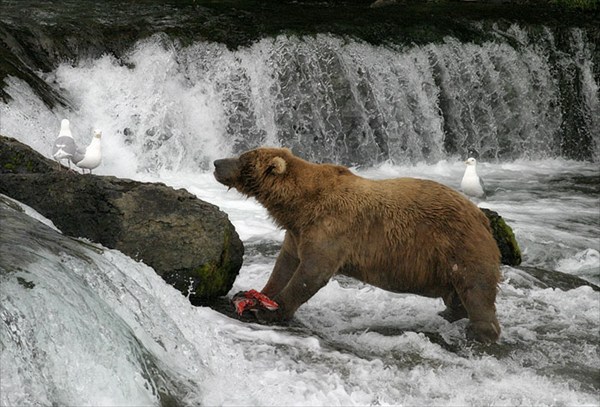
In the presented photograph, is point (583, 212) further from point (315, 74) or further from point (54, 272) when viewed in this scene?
point (54, 272)

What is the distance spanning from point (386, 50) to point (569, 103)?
4192mm

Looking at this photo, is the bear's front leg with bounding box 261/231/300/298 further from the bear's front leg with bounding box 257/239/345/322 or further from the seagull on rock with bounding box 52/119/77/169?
the seagull on rock with bounding box 52/119/77/169

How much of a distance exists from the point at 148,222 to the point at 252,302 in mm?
902

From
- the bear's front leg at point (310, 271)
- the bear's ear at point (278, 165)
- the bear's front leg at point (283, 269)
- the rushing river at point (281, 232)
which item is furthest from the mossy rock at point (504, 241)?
the bear's ear at point (278, 165)

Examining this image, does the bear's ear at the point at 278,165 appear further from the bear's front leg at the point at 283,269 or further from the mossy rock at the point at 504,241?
the mossy rock at the point at 504,241

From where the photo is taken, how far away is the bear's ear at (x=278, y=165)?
A: 651 cm

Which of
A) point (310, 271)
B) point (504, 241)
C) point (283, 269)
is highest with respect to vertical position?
point (310, 271)

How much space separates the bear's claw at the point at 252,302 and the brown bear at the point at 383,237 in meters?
0.04

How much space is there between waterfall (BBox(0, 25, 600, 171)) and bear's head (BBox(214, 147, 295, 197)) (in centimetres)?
493

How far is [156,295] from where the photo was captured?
584cm

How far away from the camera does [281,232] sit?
31.7 feet

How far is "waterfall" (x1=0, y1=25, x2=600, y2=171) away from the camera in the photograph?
1308 cm

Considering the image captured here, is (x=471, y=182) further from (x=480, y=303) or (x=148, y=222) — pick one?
(x=148, y=222)

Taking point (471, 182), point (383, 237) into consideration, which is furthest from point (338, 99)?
point (383, 237)
